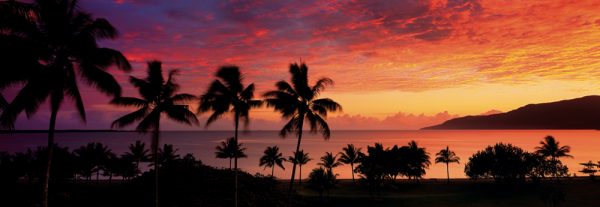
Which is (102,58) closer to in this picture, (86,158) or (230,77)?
(230,77)

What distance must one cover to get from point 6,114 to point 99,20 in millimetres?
6113

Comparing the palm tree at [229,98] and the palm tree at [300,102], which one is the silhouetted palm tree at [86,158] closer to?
the palm tree at [229,98]

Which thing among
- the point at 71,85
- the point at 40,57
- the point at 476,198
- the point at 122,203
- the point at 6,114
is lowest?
the point at 476,198

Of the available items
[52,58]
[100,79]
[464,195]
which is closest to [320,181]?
[464,195]

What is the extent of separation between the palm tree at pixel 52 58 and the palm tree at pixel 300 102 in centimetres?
1090

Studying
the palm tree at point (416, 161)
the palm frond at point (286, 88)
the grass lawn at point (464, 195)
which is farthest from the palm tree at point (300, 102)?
the palm tree at point (416, 161)

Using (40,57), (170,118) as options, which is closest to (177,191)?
(170,118)

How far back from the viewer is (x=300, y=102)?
2286 cm

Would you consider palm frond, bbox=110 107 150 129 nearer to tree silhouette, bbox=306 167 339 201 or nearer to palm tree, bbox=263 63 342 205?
palm tree, bbox=263 63 342 205

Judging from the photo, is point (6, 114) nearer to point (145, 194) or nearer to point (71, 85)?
point (71, 85)

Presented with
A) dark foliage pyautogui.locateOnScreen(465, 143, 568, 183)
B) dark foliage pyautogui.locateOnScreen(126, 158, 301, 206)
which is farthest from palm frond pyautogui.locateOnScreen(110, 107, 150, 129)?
dark foliage pyautogui.locateOnScreen(465, 143, 568, 183)

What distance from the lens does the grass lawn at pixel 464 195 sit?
3828 cm

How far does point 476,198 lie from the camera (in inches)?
1642

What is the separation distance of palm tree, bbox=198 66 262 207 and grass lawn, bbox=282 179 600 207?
20.0 metres
